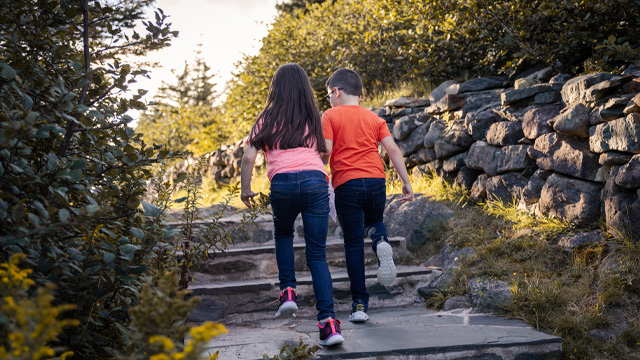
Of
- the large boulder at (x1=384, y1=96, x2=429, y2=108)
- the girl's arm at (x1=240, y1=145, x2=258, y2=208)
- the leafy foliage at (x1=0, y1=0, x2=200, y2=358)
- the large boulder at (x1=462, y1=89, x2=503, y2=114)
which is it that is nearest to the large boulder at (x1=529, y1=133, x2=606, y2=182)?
the large boulder at (x1=462, y1=89, x2=503, y2=114)

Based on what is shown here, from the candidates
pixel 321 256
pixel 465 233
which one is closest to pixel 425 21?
pixel 465 233

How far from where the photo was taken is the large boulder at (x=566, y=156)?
12.0ft

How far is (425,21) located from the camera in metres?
6.26

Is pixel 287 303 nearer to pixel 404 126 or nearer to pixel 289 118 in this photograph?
pixel 289 118

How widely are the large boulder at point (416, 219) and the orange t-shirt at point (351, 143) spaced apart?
158cm

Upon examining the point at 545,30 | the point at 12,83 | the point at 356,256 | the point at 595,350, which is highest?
the point at 545,30

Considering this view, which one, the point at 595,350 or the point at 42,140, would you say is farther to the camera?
the point at 595,350

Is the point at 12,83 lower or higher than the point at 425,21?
lower

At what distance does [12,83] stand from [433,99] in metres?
4.92

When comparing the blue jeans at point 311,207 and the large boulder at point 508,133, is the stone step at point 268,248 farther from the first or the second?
the blue jeans at point 311,207

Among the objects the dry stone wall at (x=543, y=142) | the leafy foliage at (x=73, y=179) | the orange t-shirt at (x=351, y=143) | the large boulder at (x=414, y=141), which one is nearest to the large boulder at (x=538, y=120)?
the dry stone wall at (x=543, y=142)

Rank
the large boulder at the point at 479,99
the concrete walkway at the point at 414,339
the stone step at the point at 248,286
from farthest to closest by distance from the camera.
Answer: the large boulder at the point at 479,99 → the stone step at the point at 248,286 → the concrete walkway at the point at 414,339

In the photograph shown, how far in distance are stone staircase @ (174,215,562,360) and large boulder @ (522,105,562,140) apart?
1.50m

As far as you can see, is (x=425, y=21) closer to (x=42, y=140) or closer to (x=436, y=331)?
(x=436, y=331)
